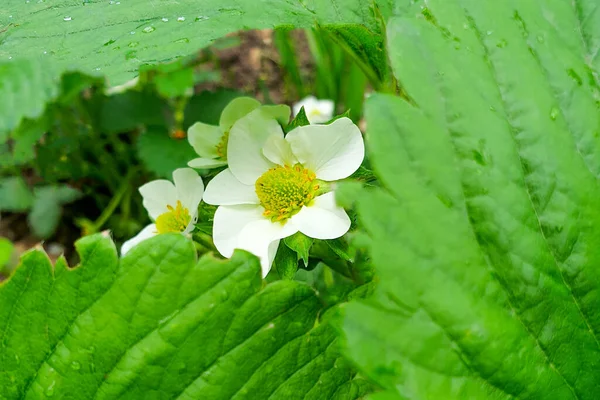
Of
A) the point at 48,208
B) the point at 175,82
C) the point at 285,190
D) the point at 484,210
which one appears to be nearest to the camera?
the point at 484,210

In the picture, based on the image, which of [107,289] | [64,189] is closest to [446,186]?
[107,289]

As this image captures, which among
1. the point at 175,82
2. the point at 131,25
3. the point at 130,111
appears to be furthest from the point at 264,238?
the point at 130,111

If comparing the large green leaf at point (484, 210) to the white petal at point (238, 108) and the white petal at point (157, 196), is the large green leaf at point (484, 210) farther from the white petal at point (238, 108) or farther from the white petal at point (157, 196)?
the white petal at point (157, 196)

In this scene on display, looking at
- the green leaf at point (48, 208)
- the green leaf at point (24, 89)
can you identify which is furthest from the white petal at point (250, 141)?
the green leaf at point (48, 208)

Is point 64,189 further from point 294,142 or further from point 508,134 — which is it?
point 508,134

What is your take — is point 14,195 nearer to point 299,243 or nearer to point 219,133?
point 219,133

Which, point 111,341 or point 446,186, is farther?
point 111,341
